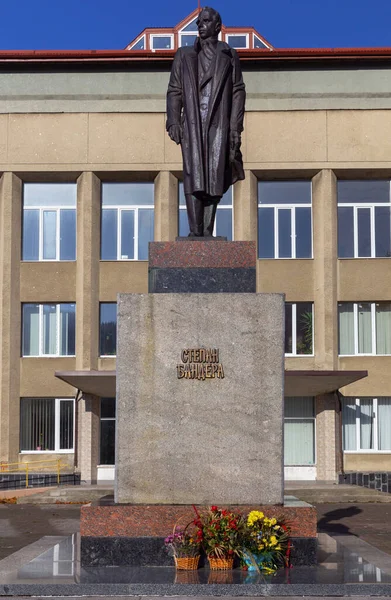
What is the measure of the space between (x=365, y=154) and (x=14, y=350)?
13.4 m

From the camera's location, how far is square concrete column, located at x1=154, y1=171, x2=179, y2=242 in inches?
1289

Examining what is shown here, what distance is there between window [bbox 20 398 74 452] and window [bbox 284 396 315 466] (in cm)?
734

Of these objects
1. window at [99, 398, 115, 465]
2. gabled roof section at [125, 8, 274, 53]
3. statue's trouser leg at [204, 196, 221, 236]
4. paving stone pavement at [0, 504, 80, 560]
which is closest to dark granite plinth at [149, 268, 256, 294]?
statue's trouser leg at [204, 196, 221, 236]

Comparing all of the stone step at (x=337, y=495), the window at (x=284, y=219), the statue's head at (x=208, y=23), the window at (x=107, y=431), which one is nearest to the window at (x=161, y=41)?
the window at (x=284, y=219)

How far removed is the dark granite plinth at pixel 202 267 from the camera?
36.3 feet

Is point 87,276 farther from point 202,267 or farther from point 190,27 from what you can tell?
point 190,27

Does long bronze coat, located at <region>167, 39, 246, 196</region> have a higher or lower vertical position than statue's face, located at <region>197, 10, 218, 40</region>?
lower

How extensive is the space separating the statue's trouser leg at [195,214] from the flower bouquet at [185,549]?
3.73 meters

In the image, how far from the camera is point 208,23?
12.0 m

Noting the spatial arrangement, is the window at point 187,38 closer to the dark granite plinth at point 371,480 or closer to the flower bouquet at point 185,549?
the dark granite plinth at point 371,480

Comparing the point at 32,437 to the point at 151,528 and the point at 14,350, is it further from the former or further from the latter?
the point at 151,528

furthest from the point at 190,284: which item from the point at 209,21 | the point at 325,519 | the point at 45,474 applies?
the point at 45,474

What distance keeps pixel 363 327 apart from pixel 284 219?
454 cm

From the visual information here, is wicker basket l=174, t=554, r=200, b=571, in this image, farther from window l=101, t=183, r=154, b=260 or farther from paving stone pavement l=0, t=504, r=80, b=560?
window l=101, t=183, r=154, b=260
